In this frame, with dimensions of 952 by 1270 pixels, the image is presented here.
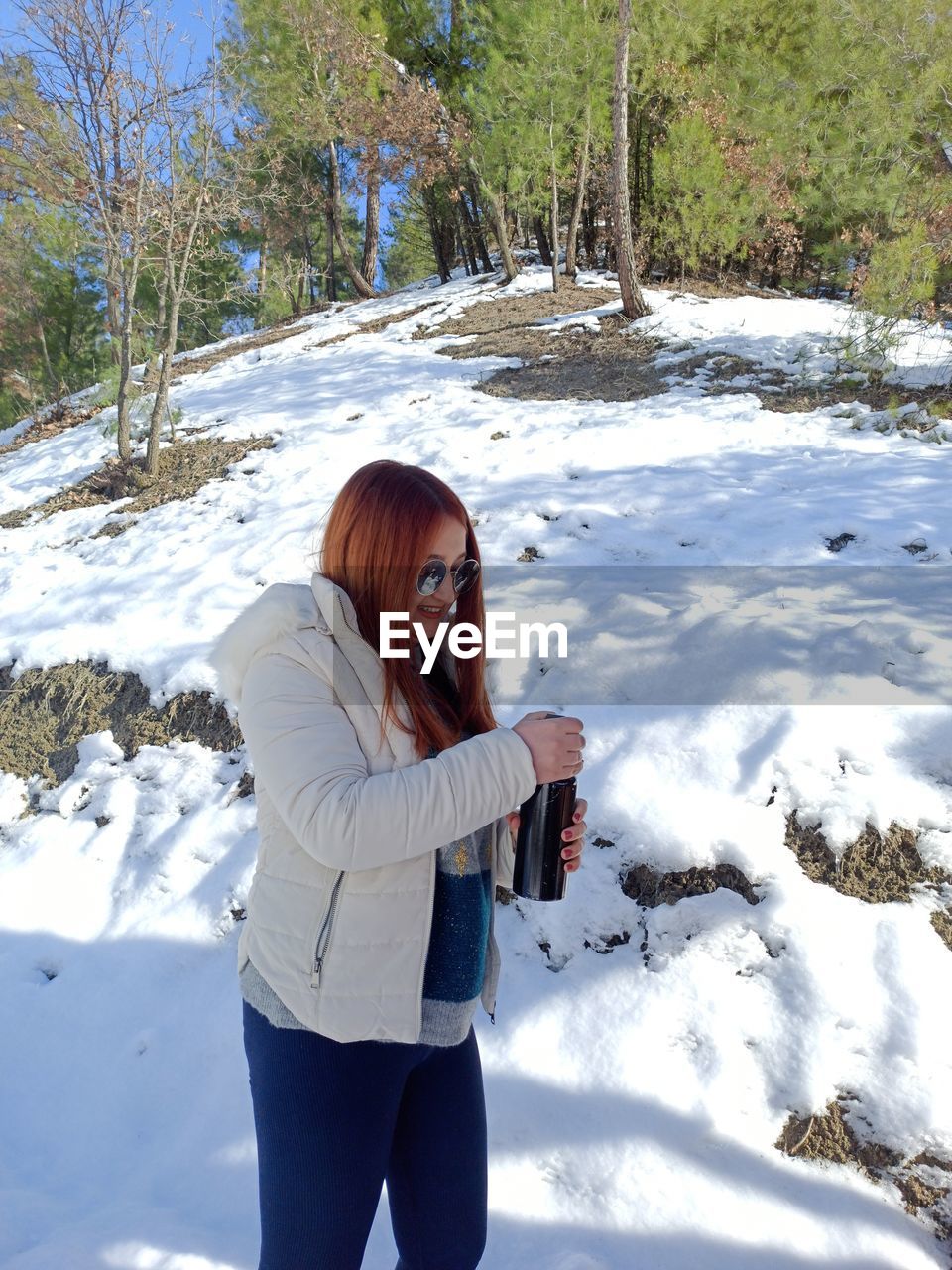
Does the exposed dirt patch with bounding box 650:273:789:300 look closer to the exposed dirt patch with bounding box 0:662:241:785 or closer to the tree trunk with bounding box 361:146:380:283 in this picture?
the tree trunk with bounding box 361:146:380:283

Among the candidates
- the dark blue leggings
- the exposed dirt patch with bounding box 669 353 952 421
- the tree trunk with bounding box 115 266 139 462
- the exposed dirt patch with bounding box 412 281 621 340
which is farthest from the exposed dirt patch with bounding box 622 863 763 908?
the exposed dirt patch with bounding box 412 281 621 340

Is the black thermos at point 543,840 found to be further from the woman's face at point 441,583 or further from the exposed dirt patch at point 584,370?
the exposed dirt patch at point 584,370

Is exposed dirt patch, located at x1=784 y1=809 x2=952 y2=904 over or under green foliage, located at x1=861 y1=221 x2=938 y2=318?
under

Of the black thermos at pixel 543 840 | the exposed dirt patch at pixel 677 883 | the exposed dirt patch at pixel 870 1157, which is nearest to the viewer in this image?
the black thermos at pixel 543 840

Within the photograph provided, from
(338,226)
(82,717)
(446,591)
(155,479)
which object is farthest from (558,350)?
(338,226)

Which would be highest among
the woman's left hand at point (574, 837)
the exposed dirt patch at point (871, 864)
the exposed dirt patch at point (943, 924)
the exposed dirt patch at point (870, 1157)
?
the woman's left hand at point (574, 837)

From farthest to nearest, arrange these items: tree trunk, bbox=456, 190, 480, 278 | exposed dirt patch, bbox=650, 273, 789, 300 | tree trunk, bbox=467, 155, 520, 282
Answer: tree trunk, bbox=456, 190, 480, 278 → tree trunk, bbox=467, 155, 520, 282 → exposed dirt patch, bbox=650, 273, 789, 300

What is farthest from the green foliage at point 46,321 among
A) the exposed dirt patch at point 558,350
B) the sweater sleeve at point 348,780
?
the sweater sleeve at point 348,780

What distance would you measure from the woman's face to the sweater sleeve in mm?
219

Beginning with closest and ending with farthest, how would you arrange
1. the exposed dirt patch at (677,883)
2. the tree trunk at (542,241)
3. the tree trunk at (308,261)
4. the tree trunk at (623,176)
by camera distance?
the exposed dirt patch at (677,883), the tree trunk at (623,176), the tree trunk at (542,241), the tree trunk at (308,261)

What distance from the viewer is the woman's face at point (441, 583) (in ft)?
4.07

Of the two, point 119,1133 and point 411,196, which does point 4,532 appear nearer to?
point 119,1133

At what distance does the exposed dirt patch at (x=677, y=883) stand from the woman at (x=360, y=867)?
4.27ft

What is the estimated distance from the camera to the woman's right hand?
1.20 m
